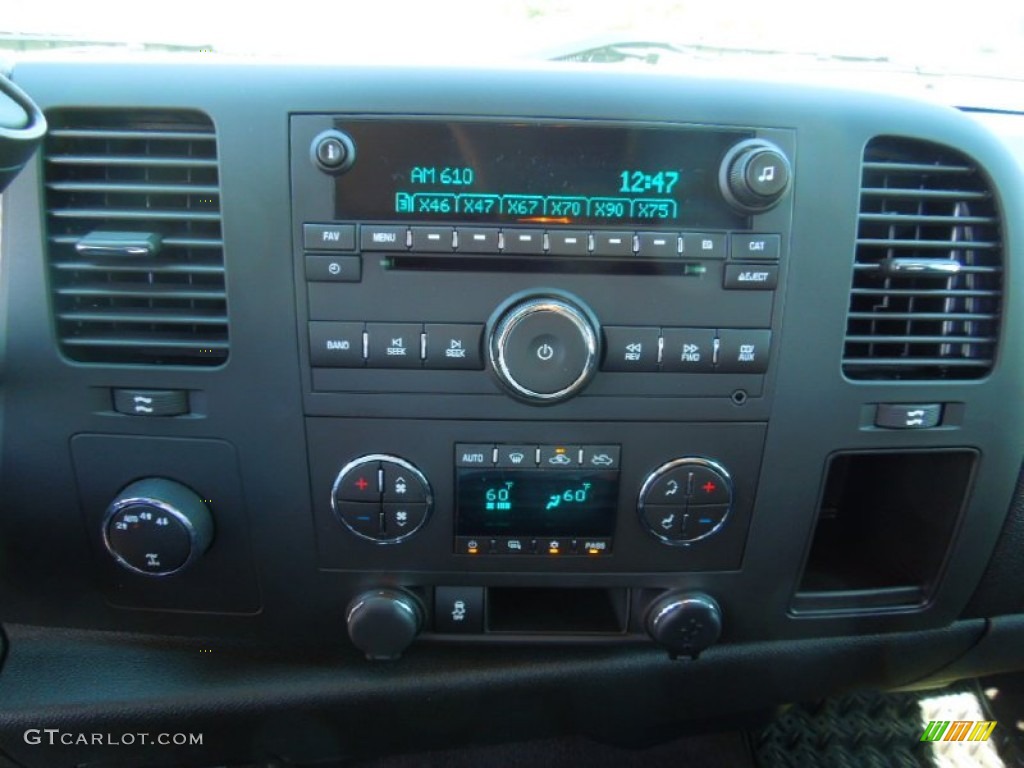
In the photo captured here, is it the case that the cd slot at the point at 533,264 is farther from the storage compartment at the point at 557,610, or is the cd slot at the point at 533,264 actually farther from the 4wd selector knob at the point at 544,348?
the storage compartment at the point at 557,610

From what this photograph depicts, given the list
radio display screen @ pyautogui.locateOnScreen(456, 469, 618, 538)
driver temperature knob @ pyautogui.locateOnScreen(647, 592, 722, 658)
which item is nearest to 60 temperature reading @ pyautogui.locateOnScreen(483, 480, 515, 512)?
radio display screen @ pyautogui.locateOnScreen(456, 469, 618, 538)

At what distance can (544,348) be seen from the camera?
1.07m

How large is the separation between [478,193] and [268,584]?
27.2 inches

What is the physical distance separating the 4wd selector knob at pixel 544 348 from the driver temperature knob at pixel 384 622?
1.29ft

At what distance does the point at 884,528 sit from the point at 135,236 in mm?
1353

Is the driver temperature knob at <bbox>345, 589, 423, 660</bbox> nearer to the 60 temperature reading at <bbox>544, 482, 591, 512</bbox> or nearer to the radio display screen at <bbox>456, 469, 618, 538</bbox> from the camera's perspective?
the radio display screen at <bbox>456, 469, 618, 538</bbox>

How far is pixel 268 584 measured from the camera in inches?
49.6

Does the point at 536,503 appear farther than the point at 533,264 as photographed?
Yes

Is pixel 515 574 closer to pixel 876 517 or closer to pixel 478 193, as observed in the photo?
pixel 478 193

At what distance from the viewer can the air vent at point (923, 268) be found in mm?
1162

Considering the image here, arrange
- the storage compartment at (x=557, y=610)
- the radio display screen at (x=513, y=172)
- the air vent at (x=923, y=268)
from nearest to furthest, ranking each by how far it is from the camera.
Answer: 1. the radio display screen at (x=513, y=172)
2. the air vent at (x=923, y=268)
3. the storage compartment at (x=557, y=610)
